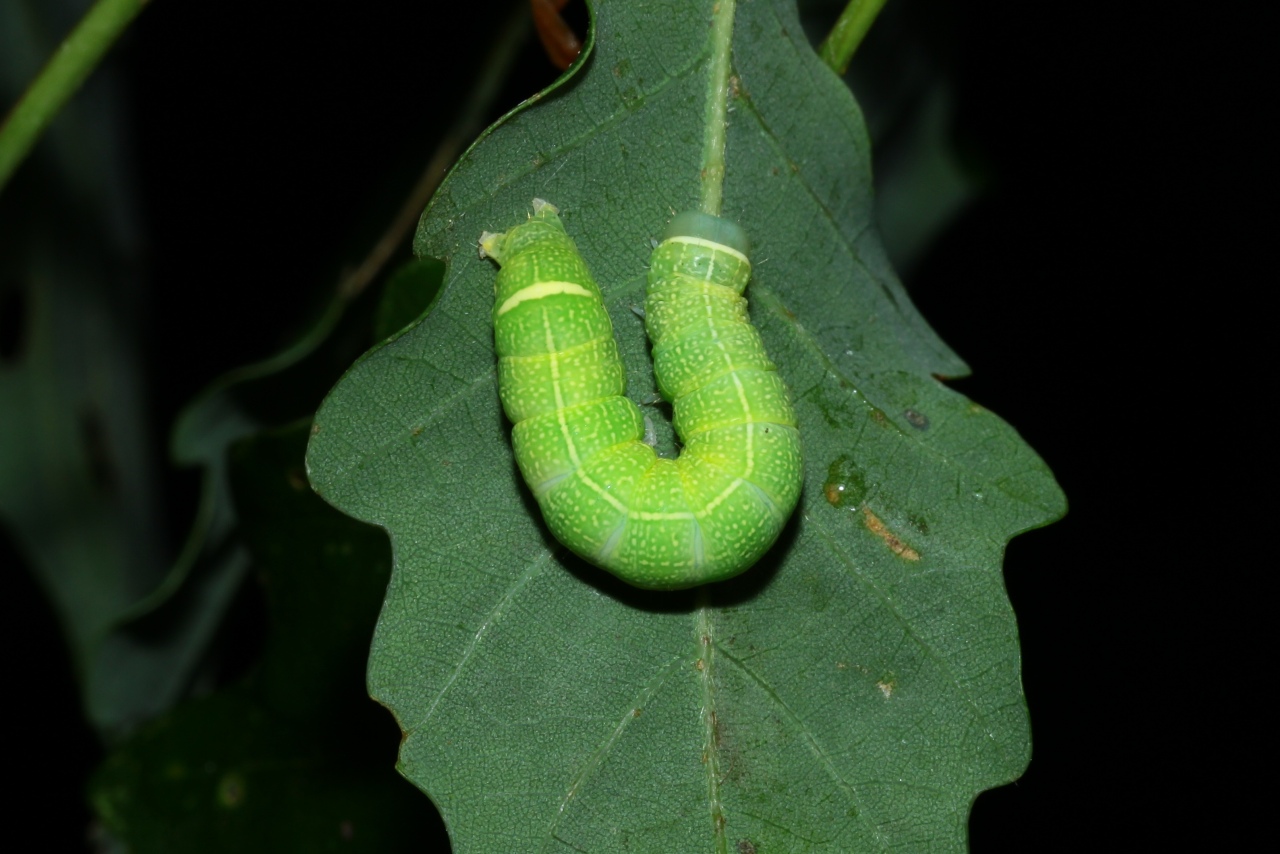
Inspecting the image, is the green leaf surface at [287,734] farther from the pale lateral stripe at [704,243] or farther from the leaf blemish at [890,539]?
the leaf blemish at [890,539]

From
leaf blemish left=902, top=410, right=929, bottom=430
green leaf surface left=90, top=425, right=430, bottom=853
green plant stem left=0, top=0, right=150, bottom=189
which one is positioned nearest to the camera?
green plant stem left=0, top=0, right=150, bottom=189

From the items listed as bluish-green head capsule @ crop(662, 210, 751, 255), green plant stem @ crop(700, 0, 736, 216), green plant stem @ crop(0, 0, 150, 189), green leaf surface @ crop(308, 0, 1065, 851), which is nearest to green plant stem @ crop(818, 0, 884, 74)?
green leaf surface @ crop(308, 0, 1065, 851)

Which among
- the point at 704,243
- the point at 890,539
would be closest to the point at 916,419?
the point at 890,539

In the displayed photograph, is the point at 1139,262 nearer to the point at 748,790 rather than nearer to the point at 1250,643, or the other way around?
the point at 1250,643

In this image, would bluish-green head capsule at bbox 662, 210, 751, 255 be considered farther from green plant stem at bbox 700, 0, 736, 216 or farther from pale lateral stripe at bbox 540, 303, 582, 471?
pale lateral stripe at bbox 540, 303, 582, 471

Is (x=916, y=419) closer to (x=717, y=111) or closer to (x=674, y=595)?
(x=674, y=595)

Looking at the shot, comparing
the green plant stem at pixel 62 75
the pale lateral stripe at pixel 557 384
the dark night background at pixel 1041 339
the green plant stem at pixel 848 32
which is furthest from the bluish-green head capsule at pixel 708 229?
the dark night background at pixel 1041 339

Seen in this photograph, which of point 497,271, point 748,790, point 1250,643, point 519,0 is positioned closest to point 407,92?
point 519,0
